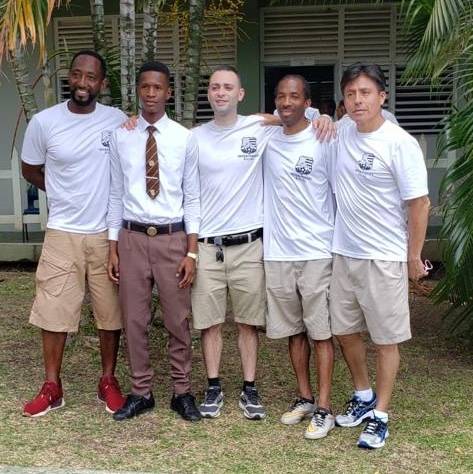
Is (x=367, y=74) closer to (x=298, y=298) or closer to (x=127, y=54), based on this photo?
(x=298, y=298)

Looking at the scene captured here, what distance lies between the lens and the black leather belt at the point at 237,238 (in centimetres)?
443

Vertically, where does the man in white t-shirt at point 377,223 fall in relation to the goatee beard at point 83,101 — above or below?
below

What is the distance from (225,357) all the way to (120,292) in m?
1.66

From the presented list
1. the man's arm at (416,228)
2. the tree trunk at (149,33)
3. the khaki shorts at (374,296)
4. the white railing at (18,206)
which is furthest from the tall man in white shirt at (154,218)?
the white railing at (18,206)

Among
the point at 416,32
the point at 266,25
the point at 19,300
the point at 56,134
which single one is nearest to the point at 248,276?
the point at 56,134

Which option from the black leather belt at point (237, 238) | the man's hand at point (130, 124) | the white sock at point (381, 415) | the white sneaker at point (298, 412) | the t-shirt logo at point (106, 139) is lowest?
the white sneaker at point (298, 412)

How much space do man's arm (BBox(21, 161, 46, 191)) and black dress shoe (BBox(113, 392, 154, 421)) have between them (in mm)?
1427

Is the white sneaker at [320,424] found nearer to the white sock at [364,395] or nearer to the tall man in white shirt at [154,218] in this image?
the white sock at [364,395]

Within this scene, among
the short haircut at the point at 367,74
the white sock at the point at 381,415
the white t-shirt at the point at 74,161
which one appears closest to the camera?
the short haircut at the point at 367,74

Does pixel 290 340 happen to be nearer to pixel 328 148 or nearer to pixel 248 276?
pixel 248 276

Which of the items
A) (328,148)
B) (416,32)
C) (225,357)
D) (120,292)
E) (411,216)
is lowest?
(225,357)

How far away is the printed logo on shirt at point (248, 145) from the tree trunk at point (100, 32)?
187 cm

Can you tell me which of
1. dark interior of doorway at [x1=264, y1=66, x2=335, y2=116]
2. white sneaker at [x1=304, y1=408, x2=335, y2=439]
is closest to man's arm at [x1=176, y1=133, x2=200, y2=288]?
white sneaker at [x1=304, y1=408, x2=335, y2=439]

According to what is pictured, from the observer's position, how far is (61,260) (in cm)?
457
